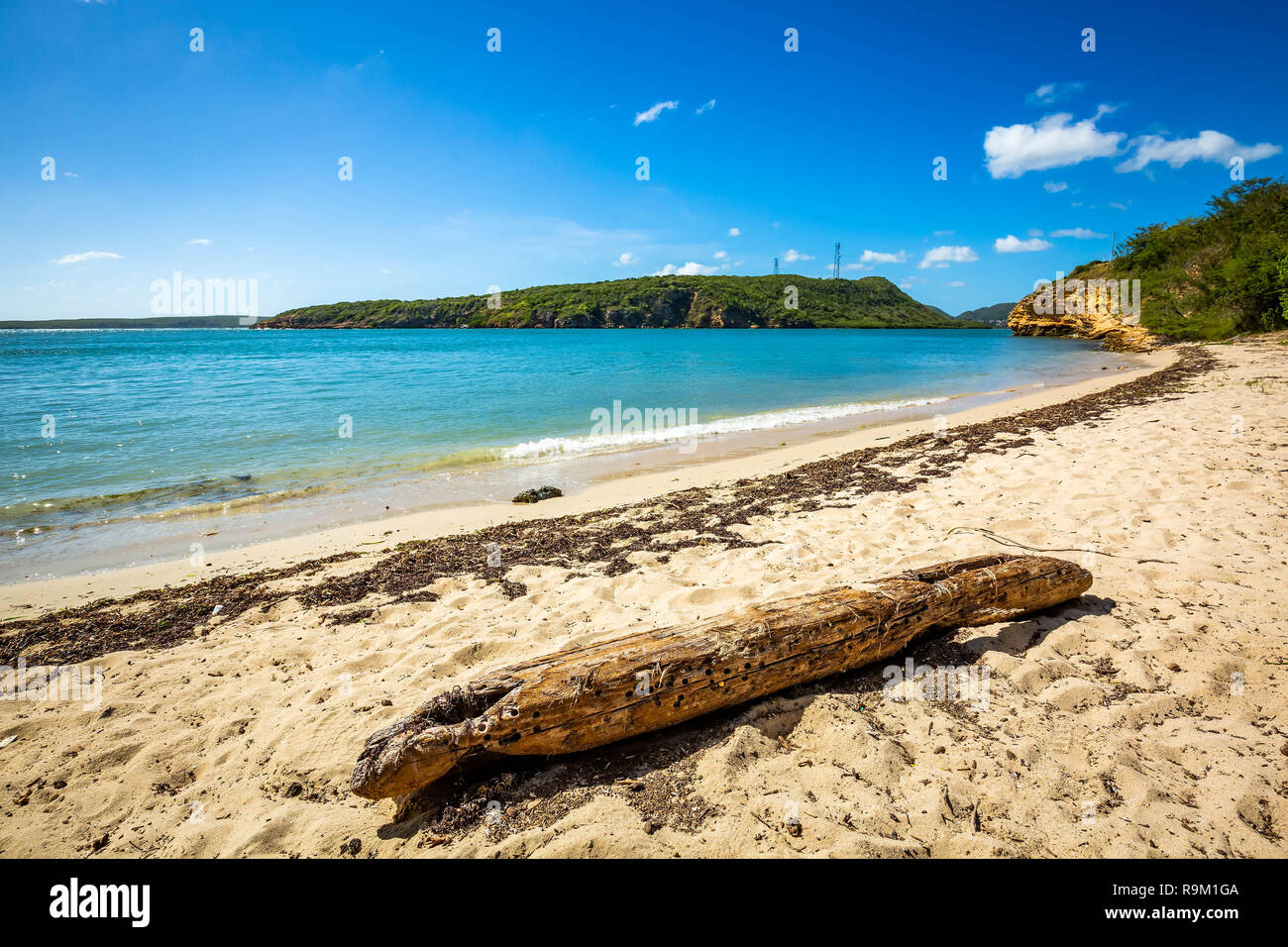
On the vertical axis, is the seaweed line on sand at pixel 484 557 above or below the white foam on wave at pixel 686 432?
below

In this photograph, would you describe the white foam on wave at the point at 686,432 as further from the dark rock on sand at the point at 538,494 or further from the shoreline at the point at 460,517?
the dark rock on sand at the point at 538,494

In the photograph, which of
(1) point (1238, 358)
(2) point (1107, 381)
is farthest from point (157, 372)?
(1) point (1238, 358)

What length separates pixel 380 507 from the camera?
9.91 meters

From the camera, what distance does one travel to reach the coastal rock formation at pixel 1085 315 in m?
41.9

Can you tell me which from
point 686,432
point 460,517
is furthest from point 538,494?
point 686,432

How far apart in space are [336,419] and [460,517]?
39.6ft

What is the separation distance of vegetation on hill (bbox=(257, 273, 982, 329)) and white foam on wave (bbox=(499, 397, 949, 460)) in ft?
391

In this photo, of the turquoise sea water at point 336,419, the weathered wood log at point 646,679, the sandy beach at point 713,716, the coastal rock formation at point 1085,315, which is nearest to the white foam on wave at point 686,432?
the turquoise sea water at point 336,419

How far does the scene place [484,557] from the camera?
6.88m

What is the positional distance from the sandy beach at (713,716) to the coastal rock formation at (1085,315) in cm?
4473
